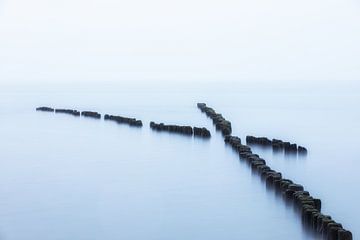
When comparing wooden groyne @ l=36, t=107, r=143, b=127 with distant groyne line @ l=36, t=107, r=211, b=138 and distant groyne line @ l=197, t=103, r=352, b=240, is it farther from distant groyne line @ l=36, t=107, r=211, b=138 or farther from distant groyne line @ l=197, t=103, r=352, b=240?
distant groyne line @ l=197, t=103, r=352, b=240

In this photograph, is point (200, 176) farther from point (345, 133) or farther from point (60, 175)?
point (345, 133)

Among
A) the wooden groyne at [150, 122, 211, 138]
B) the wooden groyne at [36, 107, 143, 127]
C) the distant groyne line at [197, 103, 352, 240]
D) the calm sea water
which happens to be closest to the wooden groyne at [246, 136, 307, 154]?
the calm sea water

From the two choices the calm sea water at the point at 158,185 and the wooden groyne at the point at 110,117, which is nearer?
the calm sea water at the point at 158,185

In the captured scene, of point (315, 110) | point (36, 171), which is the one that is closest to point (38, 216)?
point (36, 171)

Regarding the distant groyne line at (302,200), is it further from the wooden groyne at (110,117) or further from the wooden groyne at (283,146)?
the wooden groyne at (110,117)

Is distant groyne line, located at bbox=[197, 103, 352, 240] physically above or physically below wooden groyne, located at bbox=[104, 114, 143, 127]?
below

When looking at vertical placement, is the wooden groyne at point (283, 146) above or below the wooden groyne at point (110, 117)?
below

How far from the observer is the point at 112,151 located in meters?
22.6

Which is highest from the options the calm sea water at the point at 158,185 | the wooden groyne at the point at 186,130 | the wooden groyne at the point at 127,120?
the wooden groyne at the point at 127,120

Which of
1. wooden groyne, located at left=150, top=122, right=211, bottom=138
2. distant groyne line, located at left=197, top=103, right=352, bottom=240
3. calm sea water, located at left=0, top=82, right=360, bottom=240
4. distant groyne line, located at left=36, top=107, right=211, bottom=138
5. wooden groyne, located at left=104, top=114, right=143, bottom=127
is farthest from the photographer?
wooden groyne, located at left=104, top=114, right=143, bottom=127

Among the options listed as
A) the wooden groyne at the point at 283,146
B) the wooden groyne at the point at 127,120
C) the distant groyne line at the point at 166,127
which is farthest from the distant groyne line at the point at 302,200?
the wooden groyne at the point at 127,120

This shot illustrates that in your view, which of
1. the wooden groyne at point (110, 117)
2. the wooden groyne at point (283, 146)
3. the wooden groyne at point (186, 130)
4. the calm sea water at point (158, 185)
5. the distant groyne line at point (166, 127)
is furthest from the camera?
the wooden groyne at point (110, 117)

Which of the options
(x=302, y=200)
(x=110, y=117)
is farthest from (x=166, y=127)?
(x=302, y=200)

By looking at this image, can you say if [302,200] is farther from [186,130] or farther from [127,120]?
[127,120]
